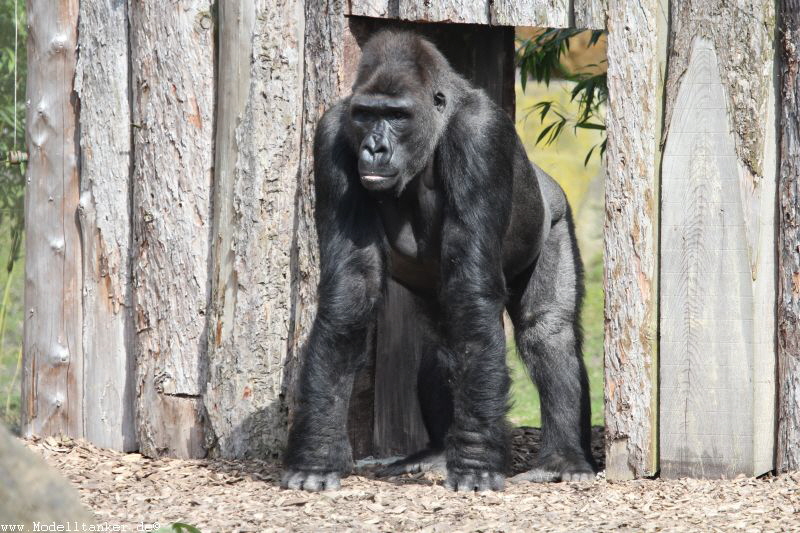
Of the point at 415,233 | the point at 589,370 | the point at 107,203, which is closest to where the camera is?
the point at 415,233

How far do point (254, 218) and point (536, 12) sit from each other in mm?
1446

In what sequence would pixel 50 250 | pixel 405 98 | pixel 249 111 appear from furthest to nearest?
pixel 50 250 < pixel 249 111 < pixel 405 98

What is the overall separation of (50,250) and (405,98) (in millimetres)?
1904

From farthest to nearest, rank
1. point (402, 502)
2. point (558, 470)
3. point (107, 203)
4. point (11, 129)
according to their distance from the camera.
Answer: point (11, 129)
point (107, 203)
point (558, 470)
point (402, 502)

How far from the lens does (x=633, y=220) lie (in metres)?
4.50

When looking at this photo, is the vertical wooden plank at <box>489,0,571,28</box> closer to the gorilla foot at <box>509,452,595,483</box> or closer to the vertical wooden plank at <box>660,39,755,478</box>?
the vertical wooden plank at <box>660,39,755,478</box>

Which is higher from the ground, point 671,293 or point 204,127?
point 204,127

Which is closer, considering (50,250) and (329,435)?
(329,435)

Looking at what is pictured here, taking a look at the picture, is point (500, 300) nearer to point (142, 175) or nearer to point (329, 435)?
point (329, 435)

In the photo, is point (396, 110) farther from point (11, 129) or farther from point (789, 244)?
point (11, 129)

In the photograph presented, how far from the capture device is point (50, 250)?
5156 millimetres

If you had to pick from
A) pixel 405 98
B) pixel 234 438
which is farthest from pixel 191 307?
pixel 405 98

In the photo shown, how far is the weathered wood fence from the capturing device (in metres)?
4.47

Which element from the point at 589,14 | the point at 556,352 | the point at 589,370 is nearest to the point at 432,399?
the point at 556,352
